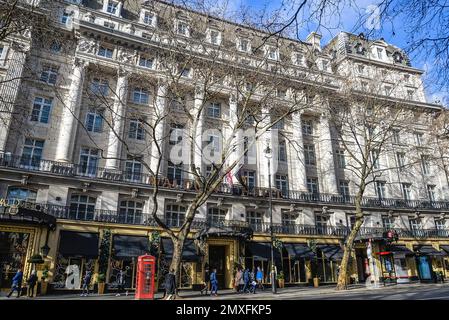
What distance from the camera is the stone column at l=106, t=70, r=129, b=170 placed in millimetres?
25766

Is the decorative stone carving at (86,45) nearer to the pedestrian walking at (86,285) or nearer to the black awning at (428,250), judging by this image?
the pedestrian walking at (86,285)

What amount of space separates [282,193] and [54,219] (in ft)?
64.7

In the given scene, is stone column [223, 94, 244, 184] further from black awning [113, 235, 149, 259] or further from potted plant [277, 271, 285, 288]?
black awning [113, 235, 149, 259]

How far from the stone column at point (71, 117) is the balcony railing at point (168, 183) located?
3.66ft

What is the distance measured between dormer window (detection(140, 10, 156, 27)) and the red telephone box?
2524 cm

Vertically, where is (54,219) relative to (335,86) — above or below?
below

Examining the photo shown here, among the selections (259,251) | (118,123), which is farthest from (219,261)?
(118,123)

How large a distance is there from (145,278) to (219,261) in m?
11.2

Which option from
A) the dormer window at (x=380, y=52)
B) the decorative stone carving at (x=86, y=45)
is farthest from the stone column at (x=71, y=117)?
the dormer window at (x=380, y=52)

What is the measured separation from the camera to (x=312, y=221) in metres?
30.0
